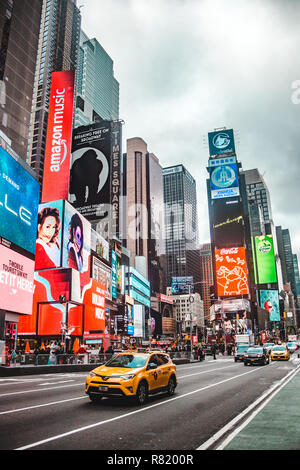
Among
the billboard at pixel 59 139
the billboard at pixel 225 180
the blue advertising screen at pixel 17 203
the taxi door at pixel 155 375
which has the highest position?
the billboard at pixel 225 180

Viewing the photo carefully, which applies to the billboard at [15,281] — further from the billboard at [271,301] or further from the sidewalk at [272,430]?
the billboard at [271,301]

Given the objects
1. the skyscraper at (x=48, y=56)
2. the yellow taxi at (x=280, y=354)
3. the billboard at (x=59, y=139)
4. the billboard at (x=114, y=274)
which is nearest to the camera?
the yellow taxi at (x=280, y=354)

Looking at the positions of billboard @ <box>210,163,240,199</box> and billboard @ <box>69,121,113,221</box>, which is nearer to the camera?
billboard @ <box>69,121,113,221</box>

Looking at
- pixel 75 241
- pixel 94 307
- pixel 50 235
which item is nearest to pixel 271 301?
pixel 94 307

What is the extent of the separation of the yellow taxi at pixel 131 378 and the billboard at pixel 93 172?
63.4m

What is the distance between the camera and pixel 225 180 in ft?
407

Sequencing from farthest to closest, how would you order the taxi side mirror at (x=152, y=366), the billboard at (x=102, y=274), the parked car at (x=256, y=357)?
the billboard at (x=102, y=274) < the parked car at (x=256, y=357) < the taxi side mirror at (x=152, y=366)

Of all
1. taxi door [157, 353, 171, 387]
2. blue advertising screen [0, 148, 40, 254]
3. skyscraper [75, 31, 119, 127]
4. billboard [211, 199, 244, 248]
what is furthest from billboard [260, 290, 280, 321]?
taxi door [157, 353, 171, 387]

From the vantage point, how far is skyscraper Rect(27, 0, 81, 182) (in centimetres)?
13288

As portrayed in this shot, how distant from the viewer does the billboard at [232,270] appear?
115 metres

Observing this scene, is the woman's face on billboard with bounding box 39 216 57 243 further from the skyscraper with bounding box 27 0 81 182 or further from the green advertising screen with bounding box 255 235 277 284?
the green advertising screen with bounding box 255 235 277 284

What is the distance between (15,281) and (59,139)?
27304 mm

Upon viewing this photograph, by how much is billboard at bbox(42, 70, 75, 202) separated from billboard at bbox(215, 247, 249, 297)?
69.8 meters

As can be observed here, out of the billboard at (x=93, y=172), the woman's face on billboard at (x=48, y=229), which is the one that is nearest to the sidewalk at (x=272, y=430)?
the woman's face on billboard at (x=48, y=229)
